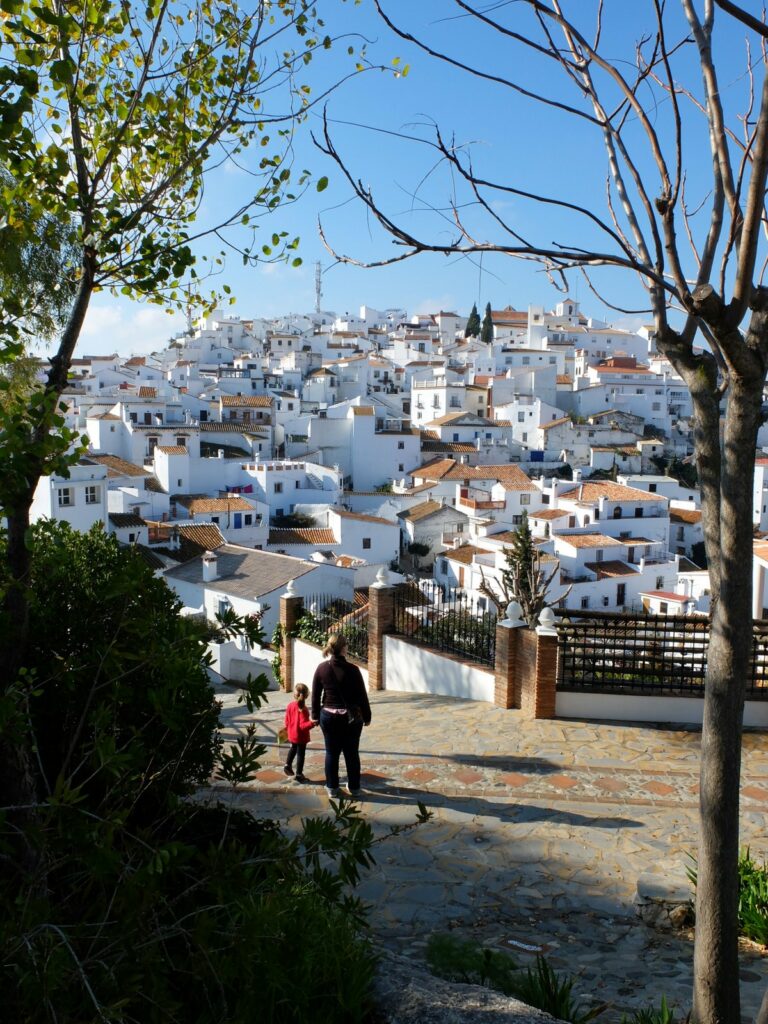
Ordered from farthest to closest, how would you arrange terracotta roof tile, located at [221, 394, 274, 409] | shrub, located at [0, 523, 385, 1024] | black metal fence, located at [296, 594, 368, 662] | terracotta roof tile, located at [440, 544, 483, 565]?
terracotta roof tile, located at [221, 394, 274, 409], terracotta roof tile, located at [440, 544, 483, 565], black metal fence, located at [296, 594, 368, 662], shrub, located at [0, 523, 385, 1024]

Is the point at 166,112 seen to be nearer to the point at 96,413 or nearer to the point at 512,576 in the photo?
the point at 512,576

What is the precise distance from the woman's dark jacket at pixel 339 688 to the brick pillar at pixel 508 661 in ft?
10.2

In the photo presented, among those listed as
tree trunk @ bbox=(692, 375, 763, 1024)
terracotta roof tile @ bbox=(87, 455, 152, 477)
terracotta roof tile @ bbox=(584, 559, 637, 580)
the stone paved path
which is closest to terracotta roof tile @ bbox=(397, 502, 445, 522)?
terracotta roof tile @ bbox=(584, 559, 637, 580)

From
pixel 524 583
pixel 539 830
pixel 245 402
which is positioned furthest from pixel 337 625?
pixel 245 402

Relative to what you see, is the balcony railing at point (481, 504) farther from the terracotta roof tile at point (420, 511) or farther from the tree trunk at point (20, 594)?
the tree trunk at point (20, 594)

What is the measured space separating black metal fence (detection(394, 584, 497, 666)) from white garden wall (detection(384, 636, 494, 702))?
6.0 inches

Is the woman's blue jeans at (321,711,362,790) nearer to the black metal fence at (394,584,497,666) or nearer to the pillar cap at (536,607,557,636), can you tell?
the pillar cap at (536,607,557,636)

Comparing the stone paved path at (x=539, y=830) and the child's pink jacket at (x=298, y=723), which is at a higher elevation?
the child's pink jacket at (x=298, y=723)

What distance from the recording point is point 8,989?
2680 millimetres

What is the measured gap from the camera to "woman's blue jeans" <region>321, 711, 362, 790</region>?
23.9 feet

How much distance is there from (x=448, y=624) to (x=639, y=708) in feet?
9.79

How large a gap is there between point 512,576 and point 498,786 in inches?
373

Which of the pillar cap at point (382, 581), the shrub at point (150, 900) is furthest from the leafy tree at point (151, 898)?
the pillar cap at point (382, 581)

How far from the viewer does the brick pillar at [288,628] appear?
14.1 m
